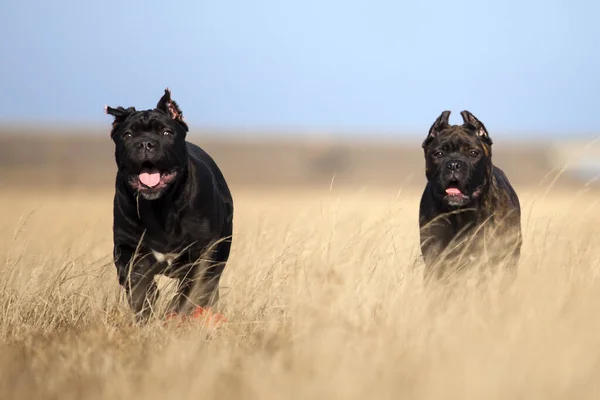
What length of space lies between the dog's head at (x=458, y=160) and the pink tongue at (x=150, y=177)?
212 cm

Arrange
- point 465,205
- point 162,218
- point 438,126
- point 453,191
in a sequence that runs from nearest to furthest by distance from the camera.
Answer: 1. point 162,218
2. point 453,191
3. point 465,205
4. point 438,126

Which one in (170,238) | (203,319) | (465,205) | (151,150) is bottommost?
(203,319)

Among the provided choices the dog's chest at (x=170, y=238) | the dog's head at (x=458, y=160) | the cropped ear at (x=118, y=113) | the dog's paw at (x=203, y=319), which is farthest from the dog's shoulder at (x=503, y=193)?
the cropped ear at (x=118, y=113)

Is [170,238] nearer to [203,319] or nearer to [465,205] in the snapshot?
[203,319]

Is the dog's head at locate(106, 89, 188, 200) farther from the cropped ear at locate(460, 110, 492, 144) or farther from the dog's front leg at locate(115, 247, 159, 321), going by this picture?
the cropped ear at locate(460, 110, 492, 144)

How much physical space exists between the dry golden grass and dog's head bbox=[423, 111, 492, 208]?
53cm

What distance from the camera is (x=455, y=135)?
755 cm

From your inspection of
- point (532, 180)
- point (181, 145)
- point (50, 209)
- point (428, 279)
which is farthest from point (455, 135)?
point (532, 180)

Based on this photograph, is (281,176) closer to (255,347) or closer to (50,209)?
(50,209)

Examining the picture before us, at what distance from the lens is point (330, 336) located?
4836 millimetres

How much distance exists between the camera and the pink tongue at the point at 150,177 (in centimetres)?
648

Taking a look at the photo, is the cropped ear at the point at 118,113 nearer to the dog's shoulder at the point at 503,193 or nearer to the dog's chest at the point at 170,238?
the dog's chest at the point at 170,238

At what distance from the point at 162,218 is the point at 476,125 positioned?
2.62 metres

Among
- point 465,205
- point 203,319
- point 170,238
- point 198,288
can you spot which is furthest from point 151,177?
point 465,205
